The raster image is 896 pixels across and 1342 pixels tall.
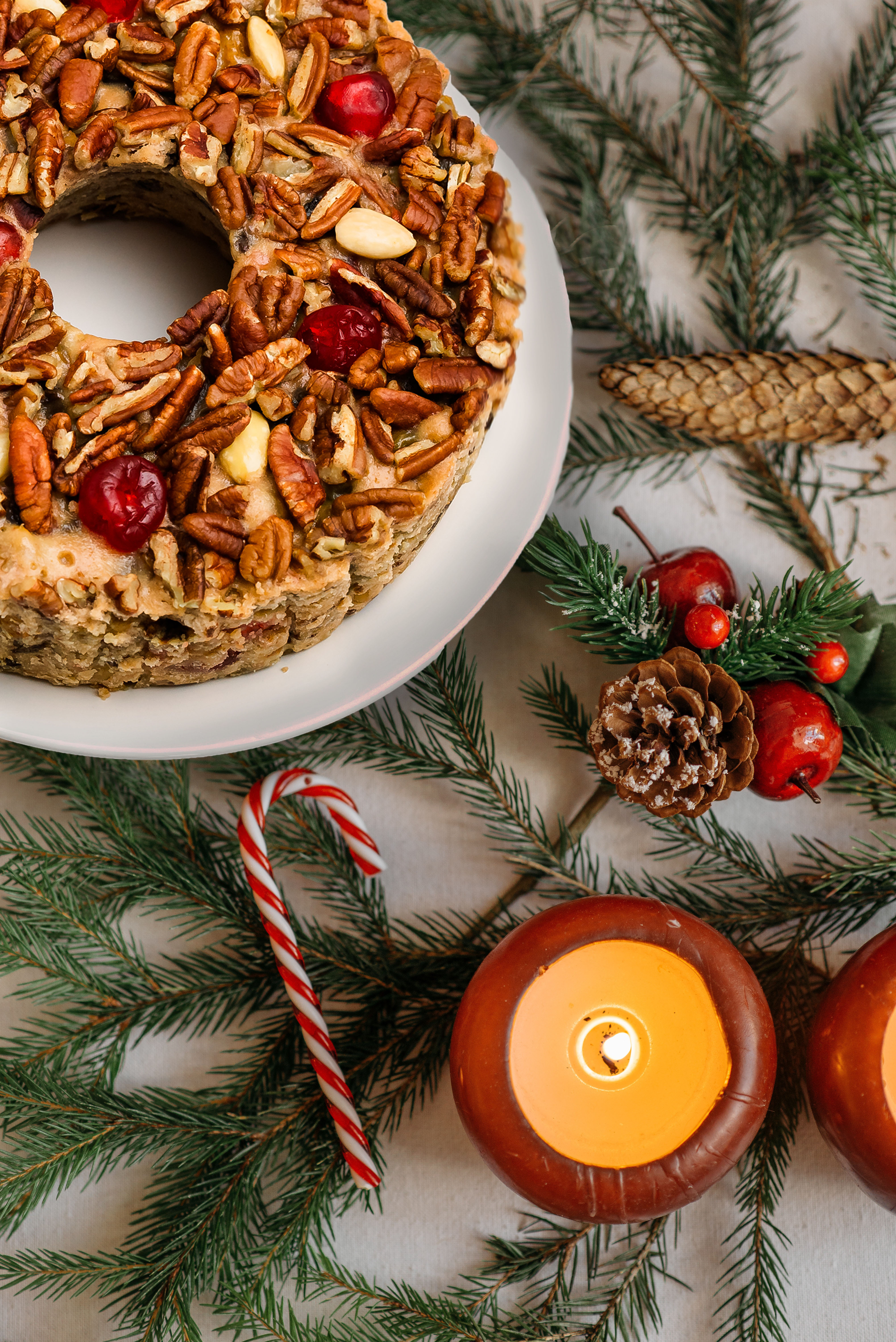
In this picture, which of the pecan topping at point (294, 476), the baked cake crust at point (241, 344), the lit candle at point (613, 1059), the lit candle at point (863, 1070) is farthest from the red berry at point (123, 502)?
the lit candle at point (863, 1070)

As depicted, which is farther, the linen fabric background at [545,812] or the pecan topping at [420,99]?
the linen fabric background at [545,812]

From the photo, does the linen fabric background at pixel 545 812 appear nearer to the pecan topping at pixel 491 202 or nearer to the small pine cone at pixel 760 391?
the small pine cone at pixel 760 391

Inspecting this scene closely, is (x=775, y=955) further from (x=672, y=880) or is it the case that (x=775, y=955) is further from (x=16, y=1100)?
(x=16, y=1100)

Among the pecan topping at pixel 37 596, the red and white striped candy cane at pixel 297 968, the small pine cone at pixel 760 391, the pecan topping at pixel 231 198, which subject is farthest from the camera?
the small pine cone at pixel 760 391

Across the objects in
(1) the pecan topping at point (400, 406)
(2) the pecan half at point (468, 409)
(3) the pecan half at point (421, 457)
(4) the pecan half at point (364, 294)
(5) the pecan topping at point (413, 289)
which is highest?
(5) the pecan topping at point (413, 289)

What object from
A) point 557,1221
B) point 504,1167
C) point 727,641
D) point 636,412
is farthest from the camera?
point 636,412

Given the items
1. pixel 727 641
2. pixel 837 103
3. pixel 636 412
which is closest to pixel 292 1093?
pixel 727 641

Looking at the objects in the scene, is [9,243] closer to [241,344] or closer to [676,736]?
[241,344]
